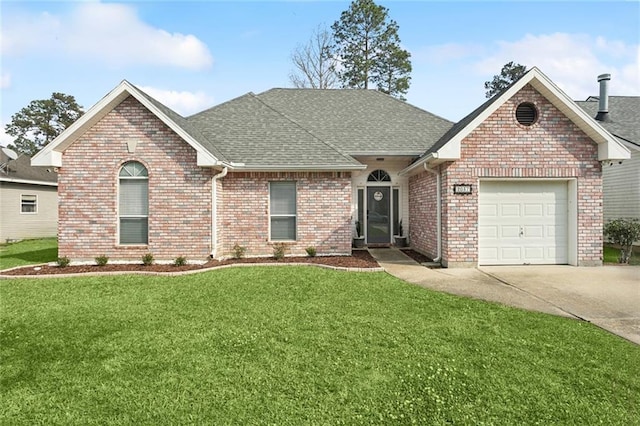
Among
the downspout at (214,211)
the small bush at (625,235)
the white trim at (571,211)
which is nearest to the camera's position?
the white trim at (571,211)

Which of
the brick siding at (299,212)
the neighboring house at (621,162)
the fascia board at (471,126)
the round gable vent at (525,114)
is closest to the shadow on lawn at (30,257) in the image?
the brick siding at (299,212)

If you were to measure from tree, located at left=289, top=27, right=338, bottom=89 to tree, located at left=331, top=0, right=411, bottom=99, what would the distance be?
2.28 ft

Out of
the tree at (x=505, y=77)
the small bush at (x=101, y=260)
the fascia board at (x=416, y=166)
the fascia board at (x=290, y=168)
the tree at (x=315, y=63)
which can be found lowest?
the small bush at (x=101, y=260)

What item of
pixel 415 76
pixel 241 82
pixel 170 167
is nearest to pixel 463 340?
pixel 170 167

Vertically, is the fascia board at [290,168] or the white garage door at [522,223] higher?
the fascia board at [290,168]

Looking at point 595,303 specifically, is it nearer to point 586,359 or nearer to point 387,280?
point 586,359

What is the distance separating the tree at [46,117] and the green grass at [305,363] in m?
52.6

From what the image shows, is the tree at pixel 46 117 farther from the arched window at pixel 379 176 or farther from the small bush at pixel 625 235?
the small bush at pixel 625 235

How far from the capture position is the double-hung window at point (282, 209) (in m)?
11.9

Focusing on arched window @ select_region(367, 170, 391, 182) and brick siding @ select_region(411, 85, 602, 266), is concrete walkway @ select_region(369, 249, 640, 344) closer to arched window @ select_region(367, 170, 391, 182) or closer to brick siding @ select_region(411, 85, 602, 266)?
brick siding @ select_region(411, 85, 602, 266)

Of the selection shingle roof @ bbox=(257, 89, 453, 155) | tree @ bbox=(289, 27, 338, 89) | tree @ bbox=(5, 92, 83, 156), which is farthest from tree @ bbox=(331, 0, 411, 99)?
tree @ bbox=(5, 92, 83, 156)

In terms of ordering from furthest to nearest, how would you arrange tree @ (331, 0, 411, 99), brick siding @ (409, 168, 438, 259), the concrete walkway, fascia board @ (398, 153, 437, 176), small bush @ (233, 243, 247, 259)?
tree @ (331, 0, 411, 99) < small bush @ (233, 243, 247, 259) < brick siding @ (409, 168, 438, 259) < fascia board @ (398, 153, 437, 176) < the concrete walkway

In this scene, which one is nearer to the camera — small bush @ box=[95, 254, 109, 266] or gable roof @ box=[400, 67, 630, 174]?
gable roof @ box=[400, 67, 630, 174]

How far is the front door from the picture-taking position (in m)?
14.9
